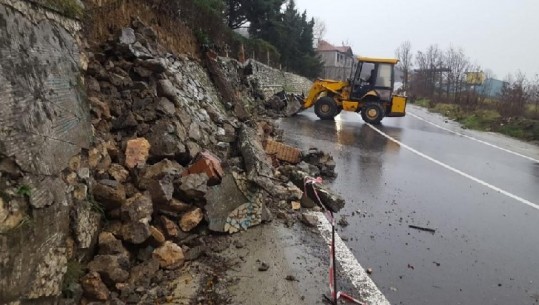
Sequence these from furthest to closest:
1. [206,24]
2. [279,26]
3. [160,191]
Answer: [279,26]
[206,24]
[160,191]

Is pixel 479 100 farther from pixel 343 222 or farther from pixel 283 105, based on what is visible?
pixel 343 222

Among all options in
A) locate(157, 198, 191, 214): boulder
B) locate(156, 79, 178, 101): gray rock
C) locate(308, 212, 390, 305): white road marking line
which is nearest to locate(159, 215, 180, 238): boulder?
locate(157, 198, 191, 214): boulder

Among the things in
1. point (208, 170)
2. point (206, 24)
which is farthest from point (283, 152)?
point (206, 24)

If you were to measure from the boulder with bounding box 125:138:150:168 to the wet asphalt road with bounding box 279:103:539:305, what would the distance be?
2684 millimetres

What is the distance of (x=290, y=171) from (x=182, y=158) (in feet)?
6.99

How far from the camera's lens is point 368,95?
16.9 metres

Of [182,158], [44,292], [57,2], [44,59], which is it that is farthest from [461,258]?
[57,2]

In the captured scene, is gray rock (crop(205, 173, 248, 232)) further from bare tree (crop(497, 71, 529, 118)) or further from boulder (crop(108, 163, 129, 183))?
bare tree (crop(497, 71, 529, 118))

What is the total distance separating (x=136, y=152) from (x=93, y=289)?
1.88m

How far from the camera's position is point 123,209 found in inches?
152

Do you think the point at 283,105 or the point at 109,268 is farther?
the point at 283,105

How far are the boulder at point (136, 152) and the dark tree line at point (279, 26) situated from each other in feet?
29.9

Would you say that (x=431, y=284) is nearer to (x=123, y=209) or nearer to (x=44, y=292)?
(x=123, y=209)

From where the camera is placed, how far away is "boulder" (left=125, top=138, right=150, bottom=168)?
465 cm
